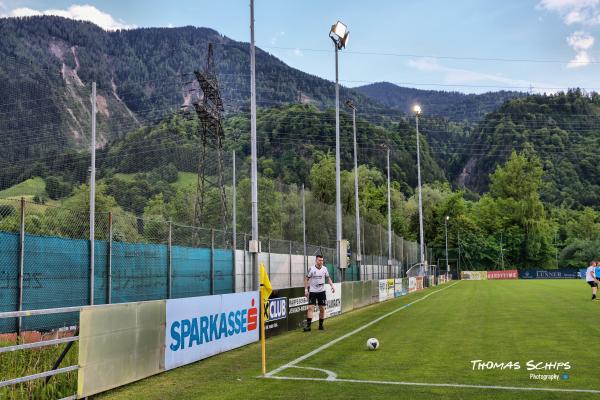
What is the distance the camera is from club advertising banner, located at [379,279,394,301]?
33500mm

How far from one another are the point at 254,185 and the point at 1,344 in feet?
32.5

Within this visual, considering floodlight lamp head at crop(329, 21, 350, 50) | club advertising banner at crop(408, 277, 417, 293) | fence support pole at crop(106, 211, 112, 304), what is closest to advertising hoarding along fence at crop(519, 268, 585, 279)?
club advertising banner at crop(408, 277, 417, 293)

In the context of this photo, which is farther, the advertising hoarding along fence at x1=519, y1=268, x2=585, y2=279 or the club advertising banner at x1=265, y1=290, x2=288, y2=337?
the advertising hoarding along fence at x1=519, y1=268, x2=585, y2=279

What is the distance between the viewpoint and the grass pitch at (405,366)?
27.5 feet

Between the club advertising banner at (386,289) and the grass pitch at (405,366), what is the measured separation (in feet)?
52.1

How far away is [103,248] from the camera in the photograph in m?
13.3

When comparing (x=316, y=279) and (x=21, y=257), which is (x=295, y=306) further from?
(x=21, y=257)

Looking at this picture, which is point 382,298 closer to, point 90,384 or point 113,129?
point 113,129

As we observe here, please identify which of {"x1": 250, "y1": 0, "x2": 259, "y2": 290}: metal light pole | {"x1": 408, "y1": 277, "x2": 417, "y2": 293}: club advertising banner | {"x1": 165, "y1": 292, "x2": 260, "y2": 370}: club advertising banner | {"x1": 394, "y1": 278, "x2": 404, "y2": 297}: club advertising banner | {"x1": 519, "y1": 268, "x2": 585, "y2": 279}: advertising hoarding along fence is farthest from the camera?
{"x1": 519, "y1": 268, "x2": 585, "y2": 279}: advertising hoarding along fence

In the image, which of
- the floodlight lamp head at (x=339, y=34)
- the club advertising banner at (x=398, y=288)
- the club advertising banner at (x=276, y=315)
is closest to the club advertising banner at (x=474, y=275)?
the club advertising banner at (x=398, y=288)

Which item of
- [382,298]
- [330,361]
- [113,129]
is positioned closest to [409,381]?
[330,361]

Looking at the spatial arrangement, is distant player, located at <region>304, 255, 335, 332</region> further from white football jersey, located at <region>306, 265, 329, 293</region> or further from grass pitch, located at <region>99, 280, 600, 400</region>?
grass pitch, located at <region>99, 280, 600, 400</region>

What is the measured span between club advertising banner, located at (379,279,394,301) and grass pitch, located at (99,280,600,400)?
15.9 meters

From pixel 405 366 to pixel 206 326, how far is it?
12.7ft
